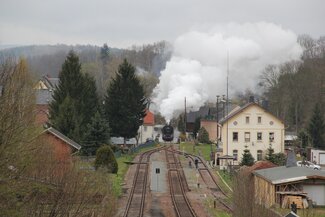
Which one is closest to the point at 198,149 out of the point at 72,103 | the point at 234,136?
the point at 234,136

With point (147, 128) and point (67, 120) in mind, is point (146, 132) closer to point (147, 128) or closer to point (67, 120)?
point (147, 128)

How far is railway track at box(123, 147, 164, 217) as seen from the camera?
27.3 m

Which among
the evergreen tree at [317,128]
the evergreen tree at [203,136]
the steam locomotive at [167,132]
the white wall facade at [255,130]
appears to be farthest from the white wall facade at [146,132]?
the evergreen tree at [317,128]

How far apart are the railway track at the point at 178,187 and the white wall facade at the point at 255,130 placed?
6.56 m

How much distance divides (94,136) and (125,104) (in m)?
12.7

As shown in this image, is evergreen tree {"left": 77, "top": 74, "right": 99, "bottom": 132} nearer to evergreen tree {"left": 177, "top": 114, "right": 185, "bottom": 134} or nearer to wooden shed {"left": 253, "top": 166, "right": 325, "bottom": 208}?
wooden shed {"left": 253, "top": 166, "right": 325, "bottom": 208}

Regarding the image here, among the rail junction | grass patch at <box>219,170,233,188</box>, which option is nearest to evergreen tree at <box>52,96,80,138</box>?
the rail junction

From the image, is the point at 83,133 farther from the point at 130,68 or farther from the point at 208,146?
the point at 208,146

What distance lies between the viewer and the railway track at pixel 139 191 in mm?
27336

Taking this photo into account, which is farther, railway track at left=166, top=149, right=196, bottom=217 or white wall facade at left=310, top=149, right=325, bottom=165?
white wall facade at left=310, top=149, right=325, bottom=165

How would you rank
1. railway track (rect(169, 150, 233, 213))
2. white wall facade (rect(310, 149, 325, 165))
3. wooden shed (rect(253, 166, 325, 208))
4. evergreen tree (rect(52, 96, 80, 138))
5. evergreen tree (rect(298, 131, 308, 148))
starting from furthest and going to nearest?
evergreen tree (rect(298, 131, 308, 148)), white wall facade (rect(310, 149, 325, 165)), evergreen tree (rect(52, 96, 80, 138)), railway track (rect(169, 150, 233, 213)), wooden shed (rect(253, 166, 325, 208))

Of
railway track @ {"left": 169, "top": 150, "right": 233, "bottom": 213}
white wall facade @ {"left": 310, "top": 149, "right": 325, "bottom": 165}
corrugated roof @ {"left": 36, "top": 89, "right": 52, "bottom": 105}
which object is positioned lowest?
railway track @ {"left": 169, "top": 150, "right": 233, "bottom": 213}

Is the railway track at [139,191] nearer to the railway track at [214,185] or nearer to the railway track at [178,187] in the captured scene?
the railway track at [178,187]

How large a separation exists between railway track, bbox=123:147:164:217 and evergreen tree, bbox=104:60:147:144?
5973 millimetres
